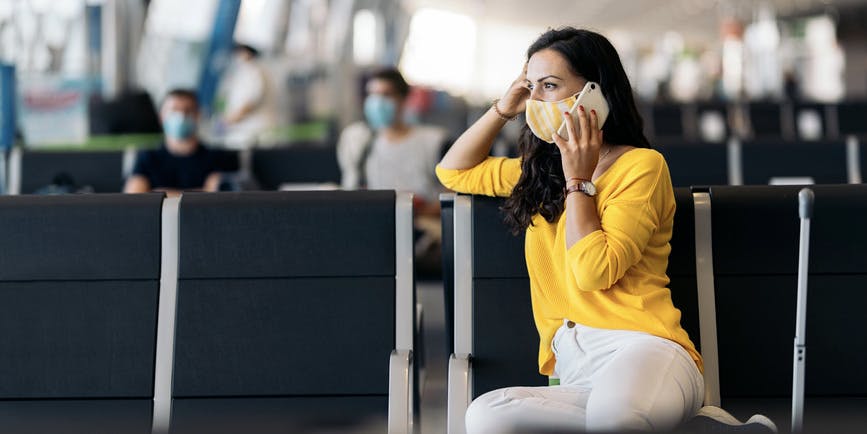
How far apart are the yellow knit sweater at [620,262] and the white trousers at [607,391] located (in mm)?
52

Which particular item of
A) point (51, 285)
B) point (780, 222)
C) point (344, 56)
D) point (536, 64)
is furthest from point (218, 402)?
point (344, 56)

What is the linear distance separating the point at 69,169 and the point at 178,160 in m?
0.78

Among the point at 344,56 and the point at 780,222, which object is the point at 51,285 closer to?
the point at 780,222

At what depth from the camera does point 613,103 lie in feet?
9.91

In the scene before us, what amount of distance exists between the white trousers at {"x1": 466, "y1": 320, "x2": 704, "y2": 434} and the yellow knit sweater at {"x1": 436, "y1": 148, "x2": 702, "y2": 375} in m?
0.05

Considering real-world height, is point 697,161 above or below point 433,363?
above

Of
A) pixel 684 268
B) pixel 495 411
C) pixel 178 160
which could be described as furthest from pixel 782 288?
pixel 178 160

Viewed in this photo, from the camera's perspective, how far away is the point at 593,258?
9.08ft

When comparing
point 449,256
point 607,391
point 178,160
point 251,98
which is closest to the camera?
point 607,391

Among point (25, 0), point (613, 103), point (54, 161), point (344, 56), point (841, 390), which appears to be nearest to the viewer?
point (613, 103)

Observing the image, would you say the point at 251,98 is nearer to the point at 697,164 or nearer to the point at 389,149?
the point at 389,149

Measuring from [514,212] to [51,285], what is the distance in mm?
1286

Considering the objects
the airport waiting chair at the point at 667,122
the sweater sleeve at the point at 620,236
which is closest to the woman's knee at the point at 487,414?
the sweater sleeve at the point at 620,236

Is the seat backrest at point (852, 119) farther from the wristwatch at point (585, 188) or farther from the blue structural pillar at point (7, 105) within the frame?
the wristwatch at point (585, 188)
